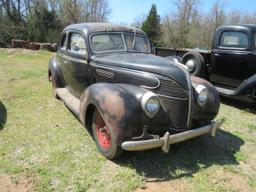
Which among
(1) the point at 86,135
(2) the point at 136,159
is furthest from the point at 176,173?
(1) the point at 86,135

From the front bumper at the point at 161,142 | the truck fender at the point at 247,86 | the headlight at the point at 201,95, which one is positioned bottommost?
the front bumper at the point at 161,142

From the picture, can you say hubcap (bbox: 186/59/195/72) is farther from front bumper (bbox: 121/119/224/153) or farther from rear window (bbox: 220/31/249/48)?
front bumper (bbox: 121/119/224/153)

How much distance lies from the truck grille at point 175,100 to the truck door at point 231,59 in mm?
3762

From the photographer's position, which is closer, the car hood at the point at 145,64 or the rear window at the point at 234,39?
the car hood at the point at 145,64

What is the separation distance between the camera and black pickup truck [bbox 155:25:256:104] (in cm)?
668

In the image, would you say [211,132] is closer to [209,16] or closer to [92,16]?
[92,16]

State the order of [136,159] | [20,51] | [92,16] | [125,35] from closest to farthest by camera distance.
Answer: [136,159]
[125,35]
[20,51]
[92,16]

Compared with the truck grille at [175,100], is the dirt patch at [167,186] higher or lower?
lower

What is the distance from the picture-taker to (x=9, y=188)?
338 centimetres

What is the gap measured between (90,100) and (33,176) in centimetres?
123

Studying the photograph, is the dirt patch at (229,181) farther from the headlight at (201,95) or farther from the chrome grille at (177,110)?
the headlight at (201,95)

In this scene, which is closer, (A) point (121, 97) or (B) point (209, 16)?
(A) point (121, 97)

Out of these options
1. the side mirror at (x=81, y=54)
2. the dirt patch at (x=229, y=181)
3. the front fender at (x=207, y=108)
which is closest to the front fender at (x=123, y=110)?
the front fender at (x=207, y=108)

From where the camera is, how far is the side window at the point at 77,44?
513cm
